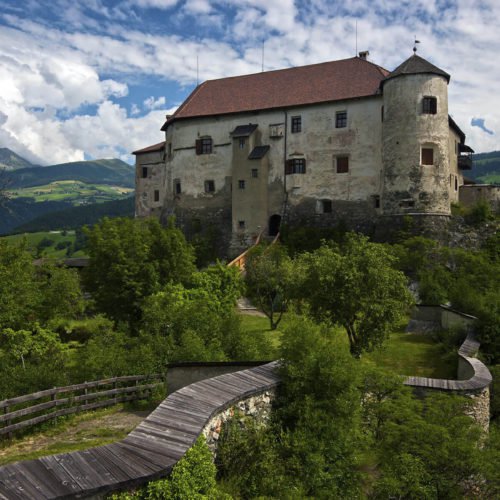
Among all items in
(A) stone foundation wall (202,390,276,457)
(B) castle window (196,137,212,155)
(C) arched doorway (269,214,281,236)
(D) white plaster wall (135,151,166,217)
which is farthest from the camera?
(D) white plaster wall (135,151,166,217)

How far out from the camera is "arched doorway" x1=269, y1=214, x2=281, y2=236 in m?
50.2

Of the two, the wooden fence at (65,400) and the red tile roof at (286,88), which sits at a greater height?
the red tile roof at (286,88)

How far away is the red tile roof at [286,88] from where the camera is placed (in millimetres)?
47844

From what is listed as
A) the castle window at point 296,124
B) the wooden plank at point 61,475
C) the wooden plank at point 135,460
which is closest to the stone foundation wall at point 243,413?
the wooden plank at point 135,460

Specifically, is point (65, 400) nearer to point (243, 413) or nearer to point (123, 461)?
point (243, 413)

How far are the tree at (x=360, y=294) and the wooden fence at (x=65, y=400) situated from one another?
6850 millimetres

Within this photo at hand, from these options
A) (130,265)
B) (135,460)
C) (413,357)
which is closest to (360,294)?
(413,357)

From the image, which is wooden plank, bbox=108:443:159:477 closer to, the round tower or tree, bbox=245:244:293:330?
tree, bbox=245:244:293:330

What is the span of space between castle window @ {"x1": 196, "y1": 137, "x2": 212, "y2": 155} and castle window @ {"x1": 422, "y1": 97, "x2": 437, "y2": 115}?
20.5 m

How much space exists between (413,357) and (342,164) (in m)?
25.5

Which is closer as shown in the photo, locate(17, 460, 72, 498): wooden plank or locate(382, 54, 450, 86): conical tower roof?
locate(17, 460, 72, 498): wooden plank

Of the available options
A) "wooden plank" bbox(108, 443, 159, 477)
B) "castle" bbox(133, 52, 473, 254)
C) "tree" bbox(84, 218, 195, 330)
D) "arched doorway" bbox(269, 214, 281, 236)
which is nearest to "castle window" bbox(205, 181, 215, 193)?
"castle" bbox(133, 52, 473, 254)

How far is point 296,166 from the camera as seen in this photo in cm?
4916

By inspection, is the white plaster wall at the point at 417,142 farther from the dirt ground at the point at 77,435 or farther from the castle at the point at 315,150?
the dirt ground at the point at 77,435
